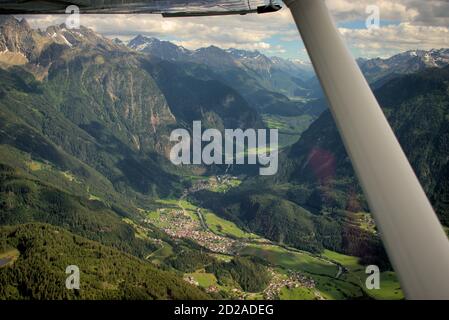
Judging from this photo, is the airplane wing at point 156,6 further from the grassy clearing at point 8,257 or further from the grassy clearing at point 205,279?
the grassy clearing at point 205,279

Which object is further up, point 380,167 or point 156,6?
point 156,6

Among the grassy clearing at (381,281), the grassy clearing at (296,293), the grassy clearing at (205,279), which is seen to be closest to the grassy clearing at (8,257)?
the grassy clearing at (205,279)

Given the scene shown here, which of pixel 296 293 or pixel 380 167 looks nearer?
pixel 380 167

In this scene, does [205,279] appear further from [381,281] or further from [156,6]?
[156,6]

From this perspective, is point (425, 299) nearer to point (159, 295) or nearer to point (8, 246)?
point (159, 295)

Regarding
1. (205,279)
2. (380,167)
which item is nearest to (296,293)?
(205,279)

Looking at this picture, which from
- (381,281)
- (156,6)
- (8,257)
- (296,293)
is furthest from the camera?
(296,293)
